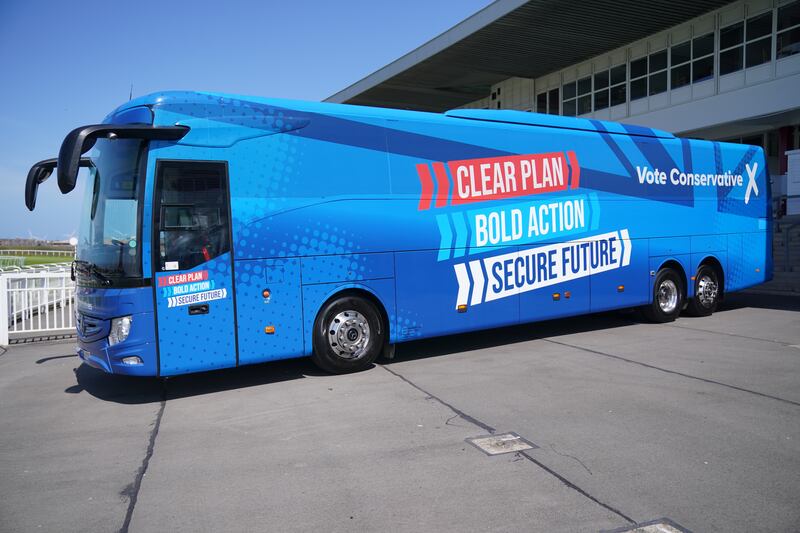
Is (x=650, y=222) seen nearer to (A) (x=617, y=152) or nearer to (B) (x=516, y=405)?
(A) (x=617, y=152)

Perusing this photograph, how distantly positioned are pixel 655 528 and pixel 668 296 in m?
9.00

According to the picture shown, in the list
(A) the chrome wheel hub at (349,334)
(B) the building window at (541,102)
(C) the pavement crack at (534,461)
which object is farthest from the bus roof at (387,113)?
(B) the building window at (541,102)

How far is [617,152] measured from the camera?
1078 centimetres

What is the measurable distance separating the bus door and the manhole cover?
3.22 m

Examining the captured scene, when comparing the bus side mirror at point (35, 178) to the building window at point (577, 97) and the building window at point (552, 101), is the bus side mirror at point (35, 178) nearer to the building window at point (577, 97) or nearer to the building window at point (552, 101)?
the building window at point (577, 97)

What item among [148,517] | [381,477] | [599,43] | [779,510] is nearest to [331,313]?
[381,477]

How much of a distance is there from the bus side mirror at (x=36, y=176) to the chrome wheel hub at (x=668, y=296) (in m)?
9.92

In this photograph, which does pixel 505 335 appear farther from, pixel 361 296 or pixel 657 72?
pixel 657 72

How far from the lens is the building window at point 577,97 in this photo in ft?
93.6

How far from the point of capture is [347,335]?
7.87 metres

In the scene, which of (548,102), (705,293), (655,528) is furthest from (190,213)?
(548,102)

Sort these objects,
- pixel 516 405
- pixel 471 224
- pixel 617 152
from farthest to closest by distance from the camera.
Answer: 1. pixel 617 152
2. pixel 471 224
3. pixel 516 405

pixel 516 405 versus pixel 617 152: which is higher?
pixel 617 152

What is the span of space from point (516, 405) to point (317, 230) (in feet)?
10.4
